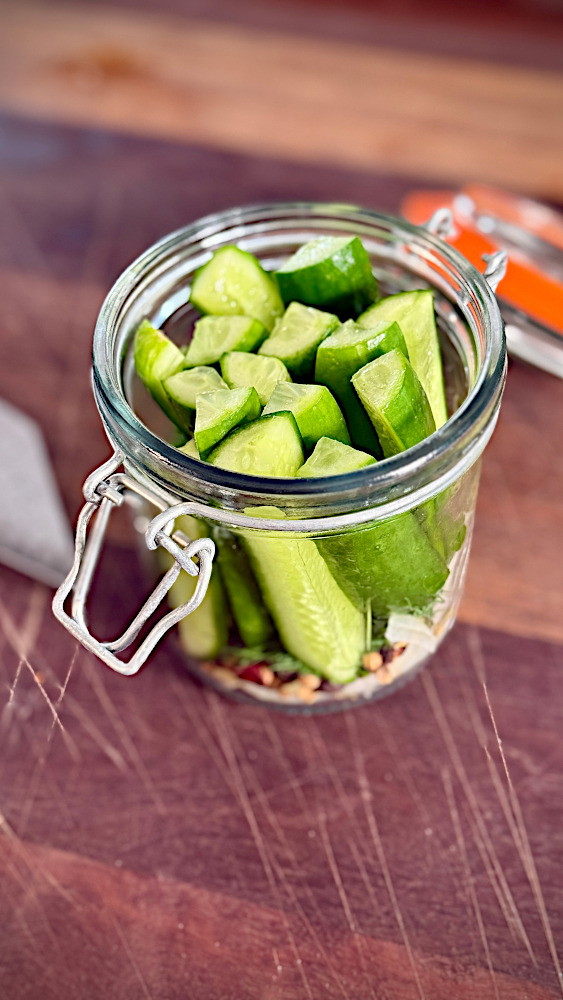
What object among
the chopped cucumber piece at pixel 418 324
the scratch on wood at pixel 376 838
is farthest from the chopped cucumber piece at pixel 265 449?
the scratch on wood at pixel 376 838

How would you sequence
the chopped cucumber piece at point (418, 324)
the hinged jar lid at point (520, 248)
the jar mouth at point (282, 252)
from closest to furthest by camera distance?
the jar mouth at point (282, 252) → the chopped cucumber piece at point (418, 324) → the hinged jar lid at point (520, 248)

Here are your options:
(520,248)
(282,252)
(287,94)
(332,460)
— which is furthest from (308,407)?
(287,94)

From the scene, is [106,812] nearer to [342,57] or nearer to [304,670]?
[304,670]

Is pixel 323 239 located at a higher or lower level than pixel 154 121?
higher

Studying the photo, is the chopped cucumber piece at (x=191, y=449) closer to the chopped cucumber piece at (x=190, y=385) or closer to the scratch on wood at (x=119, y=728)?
the chopped cucumber piece at (x=190, y=385)

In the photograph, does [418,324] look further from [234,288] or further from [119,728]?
[119,728]

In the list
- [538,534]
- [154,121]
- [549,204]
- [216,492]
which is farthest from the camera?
[154,121]

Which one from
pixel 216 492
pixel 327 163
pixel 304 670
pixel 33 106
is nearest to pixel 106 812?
pixel 304 670
